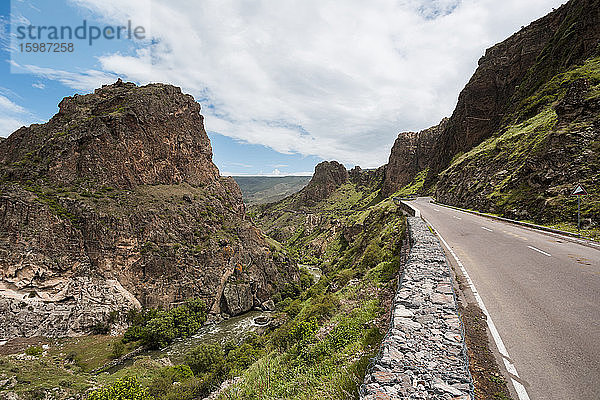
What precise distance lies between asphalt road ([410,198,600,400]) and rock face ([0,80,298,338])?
62.5 metres

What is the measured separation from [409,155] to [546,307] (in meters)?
141

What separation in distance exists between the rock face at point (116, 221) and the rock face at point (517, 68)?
7130 centimetres

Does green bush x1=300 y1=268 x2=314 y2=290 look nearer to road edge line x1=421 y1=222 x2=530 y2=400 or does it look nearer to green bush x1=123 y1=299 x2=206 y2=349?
green bush x1=123 y1=299 x2=206 y2=349

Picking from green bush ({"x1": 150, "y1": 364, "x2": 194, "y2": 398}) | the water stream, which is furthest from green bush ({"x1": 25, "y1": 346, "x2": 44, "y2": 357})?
green bush ({"x1": 150, "y1": 364, "x2": 194, "y2": 398})

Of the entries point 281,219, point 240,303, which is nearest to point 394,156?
point 281,219

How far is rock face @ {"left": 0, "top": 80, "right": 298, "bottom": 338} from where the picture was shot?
1768 inches

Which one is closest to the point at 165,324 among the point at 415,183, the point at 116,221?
the point at 116,221

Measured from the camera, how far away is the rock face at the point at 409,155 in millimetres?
128000

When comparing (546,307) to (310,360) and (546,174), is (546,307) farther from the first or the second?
(546,174)

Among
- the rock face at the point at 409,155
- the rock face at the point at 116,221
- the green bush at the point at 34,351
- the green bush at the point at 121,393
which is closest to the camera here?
the green bush at the point at 121,393

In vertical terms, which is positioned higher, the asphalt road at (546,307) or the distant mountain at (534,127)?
the distant mountain at (534,127)

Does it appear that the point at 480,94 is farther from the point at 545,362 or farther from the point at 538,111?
the point at 545,362

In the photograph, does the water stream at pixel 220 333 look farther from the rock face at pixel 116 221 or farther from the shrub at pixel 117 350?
the rock face at pixel 116 221

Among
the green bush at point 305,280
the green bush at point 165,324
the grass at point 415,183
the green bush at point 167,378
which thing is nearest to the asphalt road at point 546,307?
the green bush at point 167,378
